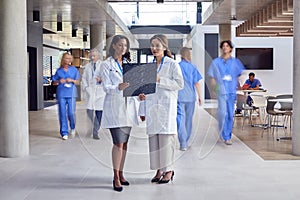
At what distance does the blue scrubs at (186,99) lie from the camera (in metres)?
7.11

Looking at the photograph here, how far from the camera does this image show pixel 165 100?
481 centimetres

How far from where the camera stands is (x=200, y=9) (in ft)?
53.7

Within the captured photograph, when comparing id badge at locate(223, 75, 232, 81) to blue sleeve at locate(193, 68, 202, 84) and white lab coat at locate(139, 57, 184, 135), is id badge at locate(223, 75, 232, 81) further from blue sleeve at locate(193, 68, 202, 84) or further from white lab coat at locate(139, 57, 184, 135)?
white lab coat at locate(139, 57, 184, 135)

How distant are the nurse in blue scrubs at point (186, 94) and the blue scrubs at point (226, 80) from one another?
20.3 inches

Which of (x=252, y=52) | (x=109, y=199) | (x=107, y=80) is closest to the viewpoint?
(x=109, y=199)

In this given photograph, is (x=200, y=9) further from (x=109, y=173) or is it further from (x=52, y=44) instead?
(x=109, y=173)

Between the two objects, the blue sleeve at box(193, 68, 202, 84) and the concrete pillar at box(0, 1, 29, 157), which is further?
the blue sleeve at box(193, 68, 202, 84)

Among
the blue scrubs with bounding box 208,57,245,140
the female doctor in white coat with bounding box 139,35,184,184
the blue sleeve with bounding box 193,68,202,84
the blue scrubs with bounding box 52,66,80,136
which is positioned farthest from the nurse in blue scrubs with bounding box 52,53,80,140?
the female doctor in white coat with bounding box 139,35,184,184

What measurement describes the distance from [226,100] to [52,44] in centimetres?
1747

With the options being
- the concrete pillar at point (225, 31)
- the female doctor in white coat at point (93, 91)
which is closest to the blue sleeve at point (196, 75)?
the female doctor in white coat at point (93, 91)

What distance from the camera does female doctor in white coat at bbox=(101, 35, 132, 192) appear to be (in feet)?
15.2

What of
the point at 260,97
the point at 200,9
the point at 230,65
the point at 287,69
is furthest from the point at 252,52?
the point at 230,65

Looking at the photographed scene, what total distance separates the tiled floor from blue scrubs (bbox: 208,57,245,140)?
0.55m

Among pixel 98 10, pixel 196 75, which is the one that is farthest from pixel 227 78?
pixel 98 10
